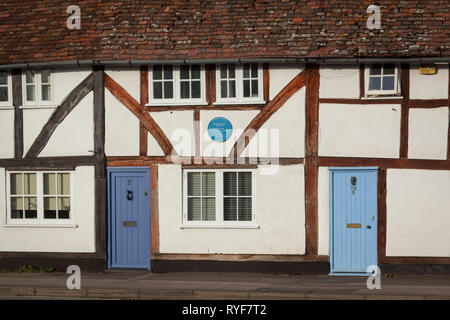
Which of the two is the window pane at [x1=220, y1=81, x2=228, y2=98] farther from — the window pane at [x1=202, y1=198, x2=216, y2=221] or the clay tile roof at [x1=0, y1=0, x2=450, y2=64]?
the window pane at [x1=202, y1=198, x2=216, y2=221]

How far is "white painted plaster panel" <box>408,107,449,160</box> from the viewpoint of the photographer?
15.6 m

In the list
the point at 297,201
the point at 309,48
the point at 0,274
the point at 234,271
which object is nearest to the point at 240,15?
the point at 309,48

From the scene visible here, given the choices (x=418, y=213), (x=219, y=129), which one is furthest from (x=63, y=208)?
(x=418, y=213)

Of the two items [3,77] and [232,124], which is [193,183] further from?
[3,77]

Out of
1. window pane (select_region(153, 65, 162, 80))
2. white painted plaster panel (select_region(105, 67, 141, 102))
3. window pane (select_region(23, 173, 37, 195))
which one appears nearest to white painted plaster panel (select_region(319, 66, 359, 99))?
window pane (select_region(153, 65, 162, 80))

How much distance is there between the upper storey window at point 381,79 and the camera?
1581 centimetres

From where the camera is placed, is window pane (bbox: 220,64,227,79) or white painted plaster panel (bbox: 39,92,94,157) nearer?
window pane (bbox: 220,64,227,79)

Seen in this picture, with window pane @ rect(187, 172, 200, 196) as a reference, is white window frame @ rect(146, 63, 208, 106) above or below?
above

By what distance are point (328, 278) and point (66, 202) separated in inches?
246

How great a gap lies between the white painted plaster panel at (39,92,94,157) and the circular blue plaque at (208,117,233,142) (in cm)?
278

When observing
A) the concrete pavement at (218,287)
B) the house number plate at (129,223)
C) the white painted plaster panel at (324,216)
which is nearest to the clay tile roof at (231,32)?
the white painted plaster panel at (324,216)

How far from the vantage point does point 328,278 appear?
15555mm

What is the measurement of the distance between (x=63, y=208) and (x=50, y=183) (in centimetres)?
67

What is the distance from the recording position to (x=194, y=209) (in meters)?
16.6
